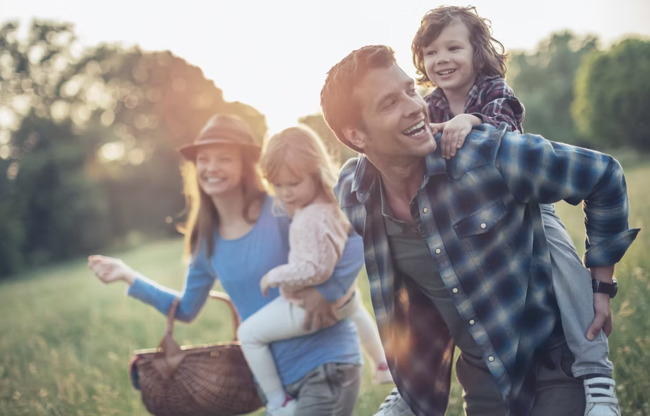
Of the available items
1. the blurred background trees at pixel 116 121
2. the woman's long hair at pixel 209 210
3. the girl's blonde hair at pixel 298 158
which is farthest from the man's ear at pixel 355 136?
the blurred background trees at pixel 116 121

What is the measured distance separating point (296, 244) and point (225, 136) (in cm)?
97

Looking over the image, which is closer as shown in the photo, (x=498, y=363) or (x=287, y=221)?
(x=498, y=363)

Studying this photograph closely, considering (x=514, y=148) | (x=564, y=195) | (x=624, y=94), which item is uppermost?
(x=514, y=148)

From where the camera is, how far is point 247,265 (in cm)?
380

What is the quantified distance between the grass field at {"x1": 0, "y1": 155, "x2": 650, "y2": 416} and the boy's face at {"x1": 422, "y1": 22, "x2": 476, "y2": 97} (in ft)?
6.28

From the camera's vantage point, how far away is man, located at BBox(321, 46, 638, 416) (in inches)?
93.7

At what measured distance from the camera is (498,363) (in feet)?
8.20

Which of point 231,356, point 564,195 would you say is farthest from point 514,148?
point 231,356

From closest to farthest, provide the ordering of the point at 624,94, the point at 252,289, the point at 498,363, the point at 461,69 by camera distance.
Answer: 1. the point at 498,363
2. the point at 461,69
3. the point at 252,289
4. the point at 624,94

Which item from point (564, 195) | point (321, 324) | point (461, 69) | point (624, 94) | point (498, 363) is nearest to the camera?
point (564, 195)

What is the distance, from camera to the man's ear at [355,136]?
2.62 m

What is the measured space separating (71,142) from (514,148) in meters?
44.4

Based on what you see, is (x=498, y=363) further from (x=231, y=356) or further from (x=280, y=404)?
(x=231, y=356)

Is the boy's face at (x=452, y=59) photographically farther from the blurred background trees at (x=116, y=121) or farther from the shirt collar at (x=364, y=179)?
the blurred background trees at (x=116, y=121)
